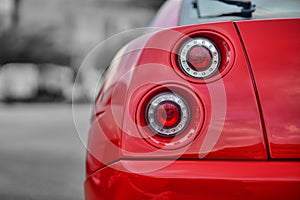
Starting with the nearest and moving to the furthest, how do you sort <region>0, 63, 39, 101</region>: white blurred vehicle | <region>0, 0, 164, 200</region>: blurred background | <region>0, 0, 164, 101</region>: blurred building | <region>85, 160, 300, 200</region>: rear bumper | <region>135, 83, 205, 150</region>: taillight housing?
<region>85, 160, 300, 200</region>: rear bumper, <region>135, 83, 205, 150</region>: taillight housing, <region>0, 0, 164, 200</region>: blurred background, <region>0, 63, 39, 101</region>: white blurred vehicle, <region>0, 0, 164, 101</region>: blurred building

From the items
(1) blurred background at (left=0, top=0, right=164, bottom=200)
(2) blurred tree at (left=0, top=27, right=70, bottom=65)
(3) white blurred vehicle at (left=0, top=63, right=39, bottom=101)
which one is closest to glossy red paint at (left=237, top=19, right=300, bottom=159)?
(1) blurred background at (left=0, top=0, right=164, bottom=200)

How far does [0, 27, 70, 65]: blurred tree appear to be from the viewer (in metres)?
16.3

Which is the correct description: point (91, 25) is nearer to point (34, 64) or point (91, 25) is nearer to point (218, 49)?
point (34, 64)

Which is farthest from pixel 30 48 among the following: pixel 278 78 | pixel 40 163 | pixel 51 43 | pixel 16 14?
pixel 278 78

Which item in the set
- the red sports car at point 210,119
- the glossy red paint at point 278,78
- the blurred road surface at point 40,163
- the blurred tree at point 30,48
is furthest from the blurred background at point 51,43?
the glossy red paint at point 278,78

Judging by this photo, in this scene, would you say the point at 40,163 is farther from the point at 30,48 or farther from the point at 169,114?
the point at 30,48

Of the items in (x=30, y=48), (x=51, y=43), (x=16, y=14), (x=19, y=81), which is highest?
(x=16, y=14)

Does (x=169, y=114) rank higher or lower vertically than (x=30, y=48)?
higher

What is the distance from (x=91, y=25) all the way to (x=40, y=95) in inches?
134

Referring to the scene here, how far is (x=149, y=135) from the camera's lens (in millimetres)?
1533

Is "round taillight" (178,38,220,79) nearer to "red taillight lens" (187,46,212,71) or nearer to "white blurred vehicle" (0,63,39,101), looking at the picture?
"red taillight lens" (187,46,212,71)

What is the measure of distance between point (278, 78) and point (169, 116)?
374mm

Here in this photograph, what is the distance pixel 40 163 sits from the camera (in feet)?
15.9

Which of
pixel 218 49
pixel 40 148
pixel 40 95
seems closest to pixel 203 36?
pixel 218 49
